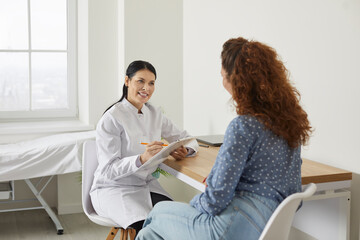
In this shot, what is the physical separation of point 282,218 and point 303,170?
0.64 m

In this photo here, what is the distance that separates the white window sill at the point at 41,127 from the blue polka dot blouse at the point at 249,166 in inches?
96.1

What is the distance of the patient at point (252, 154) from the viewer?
1.47 m

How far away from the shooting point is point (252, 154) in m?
1.49

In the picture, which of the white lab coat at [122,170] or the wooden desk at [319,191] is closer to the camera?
the wooden desk at [319,191]

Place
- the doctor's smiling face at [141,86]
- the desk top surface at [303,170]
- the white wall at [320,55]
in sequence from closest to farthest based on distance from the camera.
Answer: the desk top surface at [303,170] < the white wall at [320,55] < the doctor's smiling face at [141,86]

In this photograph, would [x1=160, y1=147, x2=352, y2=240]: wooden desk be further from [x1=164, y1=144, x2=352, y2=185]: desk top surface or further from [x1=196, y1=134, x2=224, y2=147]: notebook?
[x1=196, y1=134, x2=224, y2=147]: notebook

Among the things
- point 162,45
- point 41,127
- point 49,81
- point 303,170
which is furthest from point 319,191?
point 49,81

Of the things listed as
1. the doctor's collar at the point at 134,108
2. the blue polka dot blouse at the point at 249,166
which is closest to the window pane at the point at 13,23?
the doctor's collar at the point at 134,108

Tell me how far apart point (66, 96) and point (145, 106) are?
5.84 ft

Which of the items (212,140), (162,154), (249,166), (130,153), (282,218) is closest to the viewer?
(282,218)

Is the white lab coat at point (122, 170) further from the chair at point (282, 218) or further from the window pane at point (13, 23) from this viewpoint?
the window pane at point (13, 23)

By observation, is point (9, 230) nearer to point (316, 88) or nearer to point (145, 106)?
point (145, 106)

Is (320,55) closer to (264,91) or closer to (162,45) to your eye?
(264,91)

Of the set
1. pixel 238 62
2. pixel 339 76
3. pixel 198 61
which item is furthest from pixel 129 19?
pixel 238 62
